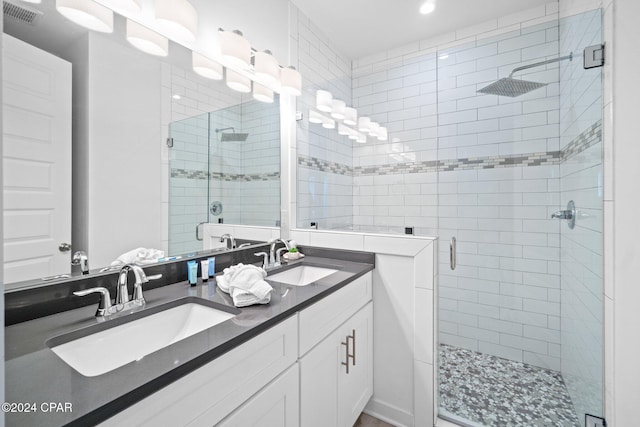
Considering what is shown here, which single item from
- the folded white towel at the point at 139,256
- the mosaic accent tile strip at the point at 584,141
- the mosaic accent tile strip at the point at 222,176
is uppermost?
the mosaic accent tile strip at the point at 584,141

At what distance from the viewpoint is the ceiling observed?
2.11m

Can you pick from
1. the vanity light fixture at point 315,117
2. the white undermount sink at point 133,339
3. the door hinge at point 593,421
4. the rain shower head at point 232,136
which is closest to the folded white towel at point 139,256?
the white undermount sink at point 133,339

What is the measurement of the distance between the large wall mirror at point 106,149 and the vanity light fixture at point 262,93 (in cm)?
25

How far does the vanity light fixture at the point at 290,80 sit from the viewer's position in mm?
1982

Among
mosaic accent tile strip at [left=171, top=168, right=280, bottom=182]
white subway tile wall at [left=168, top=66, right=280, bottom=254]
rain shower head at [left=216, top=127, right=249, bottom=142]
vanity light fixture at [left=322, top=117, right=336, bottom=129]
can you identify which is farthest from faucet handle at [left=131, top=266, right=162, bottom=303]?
vanity light fixture at [left=322, top=117, right=336, bottom=129]

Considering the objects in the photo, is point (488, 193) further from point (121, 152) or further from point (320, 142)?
point (121, 152)

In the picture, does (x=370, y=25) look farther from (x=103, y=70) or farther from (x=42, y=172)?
(x=42, y=172)

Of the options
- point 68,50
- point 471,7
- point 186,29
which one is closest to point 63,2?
point 68,50

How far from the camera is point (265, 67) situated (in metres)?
1.85

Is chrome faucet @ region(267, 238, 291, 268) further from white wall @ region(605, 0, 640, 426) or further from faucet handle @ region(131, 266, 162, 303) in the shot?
white wall @ region(605, 0, 640, 426)

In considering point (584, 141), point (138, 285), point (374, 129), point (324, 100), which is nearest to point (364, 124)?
point (374, 129)

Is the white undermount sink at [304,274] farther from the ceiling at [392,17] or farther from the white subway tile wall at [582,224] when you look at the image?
the ceiling at [392,17]

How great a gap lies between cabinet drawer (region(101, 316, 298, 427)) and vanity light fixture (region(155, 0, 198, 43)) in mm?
1390

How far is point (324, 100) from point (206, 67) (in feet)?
3.53
